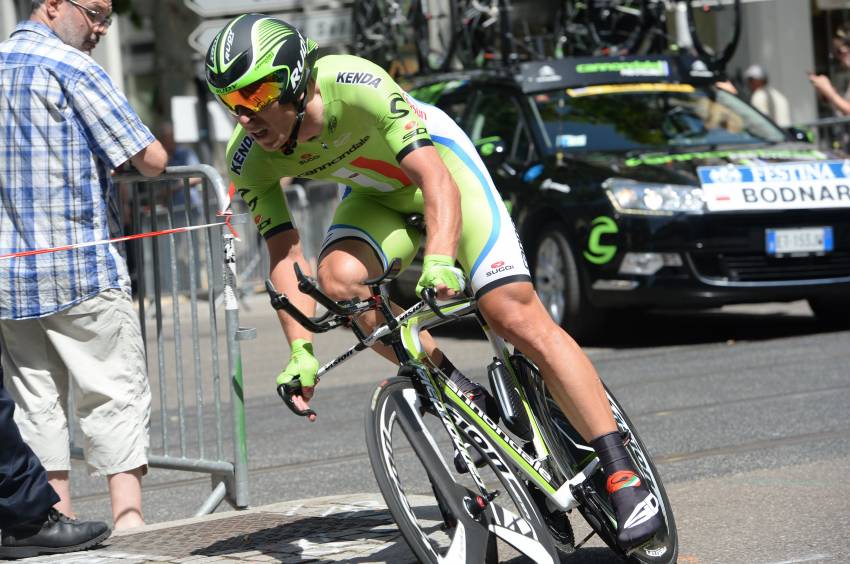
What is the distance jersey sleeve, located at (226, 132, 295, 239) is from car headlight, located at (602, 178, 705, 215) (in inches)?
224

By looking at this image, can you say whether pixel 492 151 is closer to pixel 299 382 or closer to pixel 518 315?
pixel 518 315

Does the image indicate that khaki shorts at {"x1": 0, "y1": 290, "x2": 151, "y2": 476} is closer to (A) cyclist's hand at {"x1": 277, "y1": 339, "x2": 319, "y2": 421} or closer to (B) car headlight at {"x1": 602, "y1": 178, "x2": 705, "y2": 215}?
(A) cyclist's hand at {"x1": 277, "y1": 339, "x2": 319, "y2": 421}

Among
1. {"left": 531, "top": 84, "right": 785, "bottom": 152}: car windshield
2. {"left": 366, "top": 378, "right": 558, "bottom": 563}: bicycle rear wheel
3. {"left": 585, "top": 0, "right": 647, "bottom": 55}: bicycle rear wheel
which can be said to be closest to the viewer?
{"left": 366, "top": 378, "right": 558, "bottom": 563}: bicycle rear wheel

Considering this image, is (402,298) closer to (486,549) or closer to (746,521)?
(746,521)

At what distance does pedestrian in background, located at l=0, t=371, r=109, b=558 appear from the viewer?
489cm

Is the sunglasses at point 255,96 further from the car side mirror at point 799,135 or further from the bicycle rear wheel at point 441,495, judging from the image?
the car side mirror at point 799,135

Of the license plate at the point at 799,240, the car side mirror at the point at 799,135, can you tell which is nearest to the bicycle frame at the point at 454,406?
the license plate at the point at 799,240

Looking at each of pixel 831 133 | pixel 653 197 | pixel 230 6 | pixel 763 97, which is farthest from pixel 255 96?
pixel 763 97

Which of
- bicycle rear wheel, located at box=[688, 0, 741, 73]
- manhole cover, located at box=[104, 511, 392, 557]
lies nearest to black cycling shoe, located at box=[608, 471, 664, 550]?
manhole cover, located at box=[104, 511, 392, 557]

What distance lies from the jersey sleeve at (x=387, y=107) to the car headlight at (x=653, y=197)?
5854mm

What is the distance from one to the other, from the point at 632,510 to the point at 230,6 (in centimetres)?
1083

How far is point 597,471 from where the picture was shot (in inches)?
183

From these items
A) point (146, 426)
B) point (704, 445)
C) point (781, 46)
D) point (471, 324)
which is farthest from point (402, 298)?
point (781, 46)

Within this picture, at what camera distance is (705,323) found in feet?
39.4
